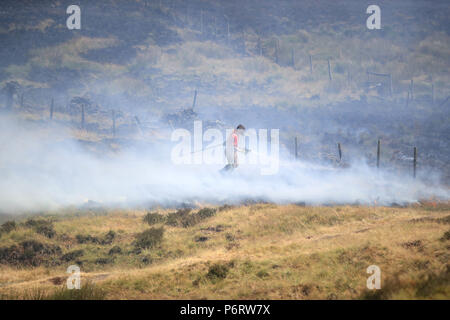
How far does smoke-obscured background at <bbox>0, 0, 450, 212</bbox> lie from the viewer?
1380 inches

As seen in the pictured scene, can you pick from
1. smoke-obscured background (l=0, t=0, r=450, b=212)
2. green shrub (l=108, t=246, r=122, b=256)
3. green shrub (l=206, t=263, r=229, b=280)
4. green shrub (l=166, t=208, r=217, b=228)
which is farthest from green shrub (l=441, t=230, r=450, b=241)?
smoke-obscured background (l=0, t=0, r=450, b=212)

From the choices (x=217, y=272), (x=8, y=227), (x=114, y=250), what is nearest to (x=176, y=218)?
(x=114, y=250)

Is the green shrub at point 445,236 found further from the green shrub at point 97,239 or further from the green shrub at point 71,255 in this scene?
the green shrub at point 71,255

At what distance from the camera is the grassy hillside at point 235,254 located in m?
11.0

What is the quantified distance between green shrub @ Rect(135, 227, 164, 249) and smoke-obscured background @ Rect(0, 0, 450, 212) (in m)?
10.8

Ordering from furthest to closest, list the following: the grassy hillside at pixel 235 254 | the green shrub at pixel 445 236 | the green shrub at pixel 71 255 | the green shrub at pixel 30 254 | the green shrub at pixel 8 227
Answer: the green shrub at pixel 8 227 → the green shrub at pixel 71 255 → the green shrub at pixel 30 254 → the green shrub at pixel 445 236 → the grassy hillside at pixel 235 254

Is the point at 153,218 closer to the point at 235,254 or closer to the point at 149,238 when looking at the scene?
the point at 149,238

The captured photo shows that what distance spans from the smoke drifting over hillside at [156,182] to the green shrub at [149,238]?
10.3 m

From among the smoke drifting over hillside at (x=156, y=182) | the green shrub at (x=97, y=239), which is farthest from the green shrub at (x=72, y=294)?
the smoke drifting over hillside at (x=156, y=182)

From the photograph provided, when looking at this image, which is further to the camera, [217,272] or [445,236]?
[445,236]

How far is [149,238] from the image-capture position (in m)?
19.8

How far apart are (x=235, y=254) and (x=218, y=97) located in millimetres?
54320

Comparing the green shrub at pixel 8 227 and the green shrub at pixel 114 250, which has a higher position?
the green shrub at pixel 8 227
